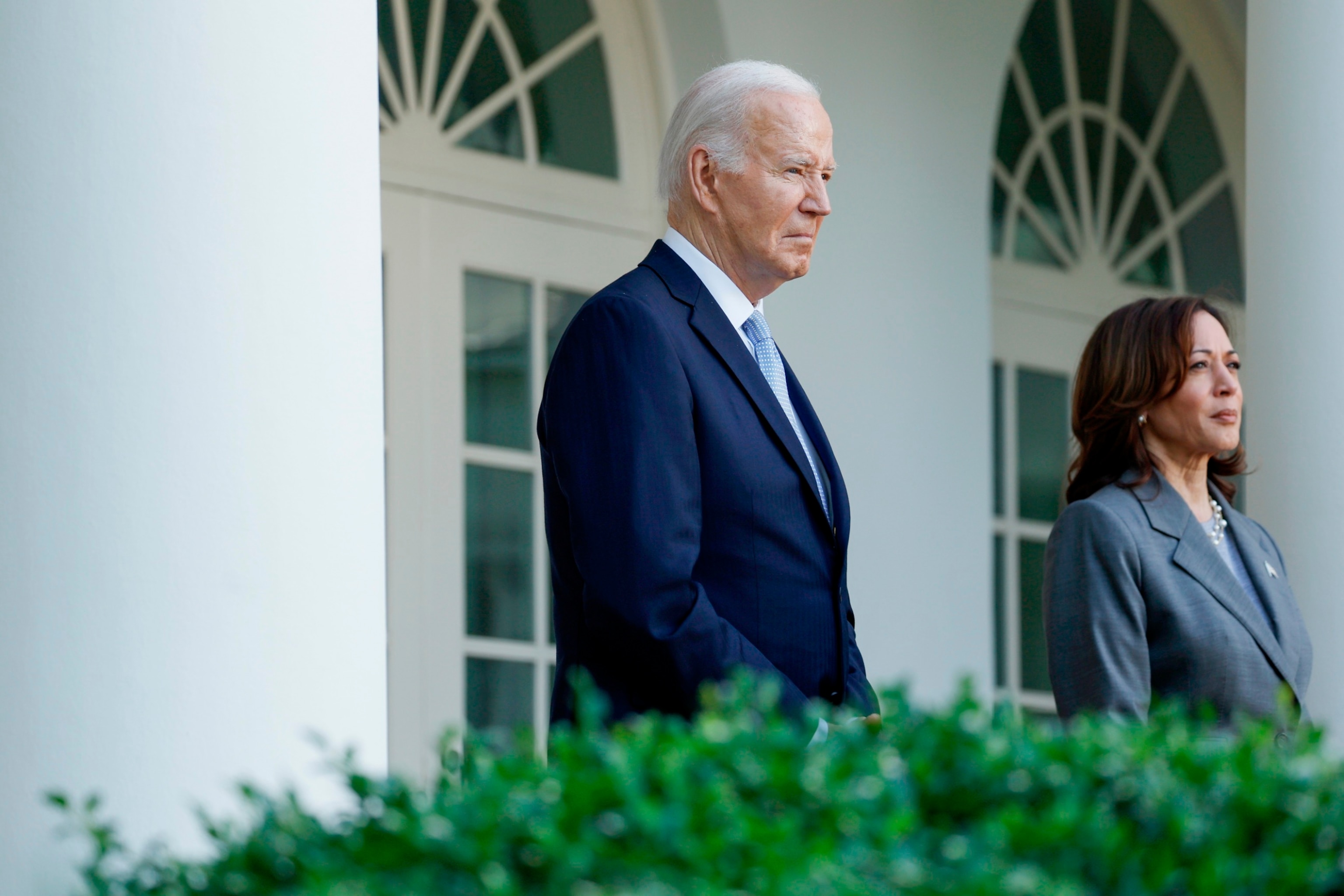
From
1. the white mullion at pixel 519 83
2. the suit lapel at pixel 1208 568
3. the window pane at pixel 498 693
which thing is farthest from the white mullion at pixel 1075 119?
the suit lapel at pixel 1208 568

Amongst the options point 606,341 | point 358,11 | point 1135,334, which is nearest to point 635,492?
point 606,341

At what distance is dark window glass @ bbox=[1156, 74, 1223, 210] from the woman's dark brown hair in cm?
392

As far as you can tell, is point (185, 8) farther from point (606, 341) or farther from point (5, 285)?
point (606, 341)

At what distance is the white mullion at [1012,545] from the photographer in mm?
6648

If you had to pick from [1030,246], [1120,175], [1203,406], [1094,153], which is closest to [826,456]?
[1203,406]

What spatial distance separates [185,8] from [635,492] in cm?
90

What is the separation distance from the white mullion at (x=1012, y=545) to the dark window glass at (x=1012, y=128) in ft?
2.50

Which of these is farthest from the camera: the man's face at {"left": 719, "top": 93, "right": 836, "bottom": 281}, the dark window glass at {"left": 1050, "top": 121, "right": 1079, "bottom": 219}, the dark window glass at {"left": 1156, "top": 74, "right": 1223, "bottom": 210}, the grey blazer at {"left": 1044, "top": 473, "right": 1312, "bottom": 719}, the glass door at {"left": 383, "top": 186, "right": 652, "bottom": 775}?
the dark window glass at {"left": 1156, "top": 74, "right": 1223, "bottom": 210}

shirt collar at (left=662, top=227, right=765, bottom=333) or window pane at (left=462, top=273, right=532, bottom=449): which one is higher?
window pane at (left=462, top=273, right=532, bottom=449)

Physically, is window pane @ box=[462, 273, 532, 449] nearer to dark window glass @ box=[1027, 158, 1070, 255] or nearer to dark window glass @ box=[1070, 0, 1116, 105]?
dark window glass @ box=[1027, 158, 1070, 255]

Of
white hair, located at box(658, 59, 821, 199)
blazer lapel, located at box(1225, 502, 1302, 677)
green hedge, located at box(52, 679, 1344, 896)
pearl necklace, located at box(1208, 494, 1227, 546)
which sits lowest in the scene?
green hedge, located at box(52, 679, 1344, 896)

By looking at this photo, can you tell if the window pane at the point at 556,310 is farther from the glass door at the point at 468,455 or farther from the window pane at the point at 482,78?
the window pane at the point at 482,78

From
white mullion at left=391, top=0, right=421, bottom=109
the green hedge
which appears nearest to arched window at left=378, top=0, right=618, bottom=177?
white mullion at left=391, top=0, right=421, bottom=109

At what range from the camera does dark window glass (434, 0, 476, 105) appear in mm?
5605
